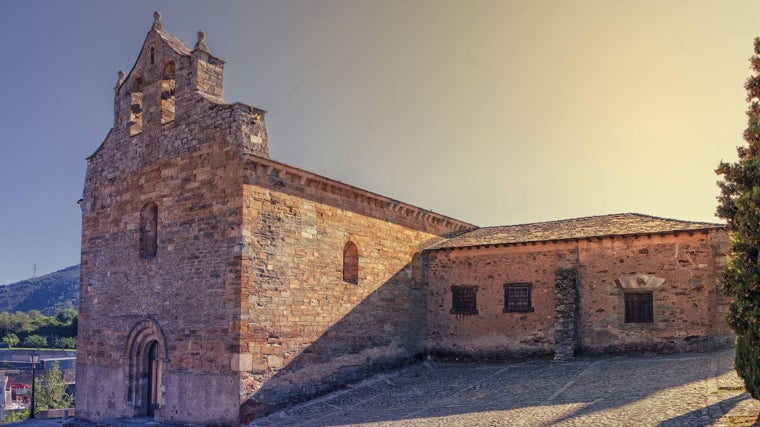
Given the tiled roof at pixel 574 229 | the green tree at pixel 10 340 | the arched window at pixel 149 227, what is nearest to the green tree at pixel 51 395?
the green tree at pixel 10 340

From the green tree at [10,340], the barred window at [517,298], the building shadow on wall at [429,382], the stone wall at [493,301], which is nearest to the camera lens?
the building shadow on wall at [429,382]

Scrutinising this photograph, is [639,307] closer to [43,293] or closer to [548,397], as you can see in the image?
[548,397]

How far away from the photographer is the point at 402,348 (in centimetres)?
2028

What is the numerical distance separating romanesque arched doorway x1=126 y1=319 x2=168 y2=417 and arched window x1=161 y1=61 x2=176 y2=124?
5800 mm

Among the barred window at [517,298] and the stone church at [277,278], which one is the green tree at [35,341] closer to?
the stone church at [277,278]

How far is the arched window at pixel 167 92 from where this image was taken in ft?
56.8

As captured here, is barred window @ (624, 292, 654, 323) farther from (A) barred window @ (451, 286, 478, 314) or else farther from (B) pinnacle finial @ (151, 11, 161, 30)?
(B) pinnacle finial @ (151, 11, 161, 30)

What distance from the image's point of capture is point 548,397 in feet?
44.5

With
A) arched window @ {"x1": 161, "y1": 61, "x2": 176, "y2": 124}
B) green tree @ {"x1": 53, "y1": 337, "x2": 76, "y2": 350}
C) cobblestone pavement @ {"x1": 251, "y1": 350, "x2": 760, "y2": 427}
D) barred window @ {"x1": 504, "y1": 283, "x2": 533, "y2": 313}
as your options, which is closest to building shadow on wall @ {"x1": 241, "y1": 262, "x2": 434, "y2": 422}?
cobblestone pavement @ {"x1": 251, "y1": 350, "x2": 760, "y2": 427}

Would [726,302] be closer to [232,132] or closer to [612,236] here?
[612,236]

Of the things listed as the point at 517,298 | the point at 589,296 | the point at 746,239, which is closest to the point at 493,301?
the point at 517,298

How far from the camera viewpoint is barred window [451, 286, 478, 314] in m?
20.9

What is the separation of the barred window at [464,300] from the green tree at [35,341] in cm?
6070

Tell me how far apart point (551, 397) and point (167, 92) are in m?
13.0
